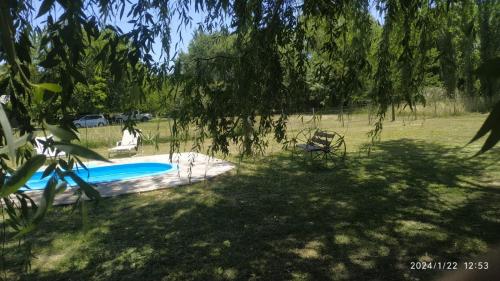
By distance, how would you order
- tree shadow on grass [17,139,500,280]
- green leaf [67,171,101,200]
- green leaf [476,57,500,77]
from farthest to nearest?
tree shadow on grass [17,139,500,280] → green leaf [67,171,101,200] → green leaf [476,57,500,77]

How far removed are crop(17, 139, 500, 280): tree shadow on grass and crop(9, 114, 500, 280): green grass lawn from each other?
15mm

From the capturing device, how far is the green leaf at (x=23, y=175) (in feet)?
2.03

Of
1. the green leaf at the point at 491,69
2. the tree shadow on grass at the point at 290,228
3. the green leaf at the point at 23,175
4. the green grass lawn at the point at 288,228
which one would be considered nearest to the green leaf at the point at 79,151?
the green leaf at the point at 23,175

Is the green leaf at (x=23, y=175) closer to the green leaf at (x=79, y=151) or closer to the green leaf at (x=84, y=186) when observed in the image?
the green leaf at (x=79, y=151)

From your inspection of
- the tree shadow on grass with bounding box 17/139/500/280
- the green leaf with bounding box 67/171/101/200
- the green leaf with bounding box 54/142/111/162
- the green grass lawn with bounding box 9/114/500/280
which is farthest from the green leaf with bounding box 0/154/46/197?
the tree shadow on grass with bounding box 17/139/500/280

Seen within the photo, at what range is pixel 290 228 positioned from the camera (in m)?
5.27

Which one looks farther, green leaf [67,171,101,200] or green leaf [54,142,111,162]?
green leaf [67,171,101,200]

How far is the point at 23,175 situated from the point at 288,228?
483cm

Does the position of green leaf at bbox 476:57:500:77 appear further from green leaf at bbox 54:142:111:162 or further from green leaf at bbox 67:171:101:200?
green leaf at bbox 67:171:101:200

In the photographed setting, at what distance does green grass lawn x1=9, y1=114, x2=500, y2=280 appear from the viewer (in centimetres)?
417

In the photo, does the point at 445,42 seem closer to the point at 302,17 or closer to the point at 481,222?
the point at 302,17

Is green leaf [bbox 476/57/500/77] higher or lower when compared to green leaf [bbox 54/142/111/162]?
higher

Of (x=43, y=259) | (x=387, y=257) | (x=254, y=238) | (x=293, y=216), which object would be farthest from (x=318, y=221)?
(x=43, y=259)

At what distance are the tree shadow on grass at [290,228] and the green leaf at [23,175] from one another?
3.51 m
